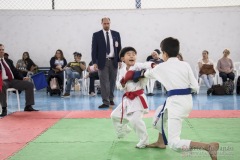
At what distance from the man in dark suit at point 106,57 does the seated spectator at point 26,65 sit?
16.6 feet

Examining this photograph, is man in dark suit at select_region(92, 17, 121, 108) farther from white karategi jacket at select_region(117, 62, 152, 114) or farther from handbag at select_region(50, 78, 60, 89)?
handbag at select_region(50, 78, 60, 89)

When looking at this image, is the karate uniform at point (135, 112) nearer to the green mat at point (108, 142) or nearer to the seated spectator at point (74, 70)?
the green mat at point (108, 142)

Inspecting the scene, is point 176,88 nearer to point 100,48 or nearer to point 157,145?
point 157,145

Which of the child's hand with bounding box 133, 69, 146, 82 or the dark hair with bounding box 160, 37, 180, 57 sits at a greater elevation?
the dark hair with bounding box 160, 37, 180, 57

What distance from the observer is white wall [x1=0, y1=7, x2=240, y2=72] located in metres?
12.2

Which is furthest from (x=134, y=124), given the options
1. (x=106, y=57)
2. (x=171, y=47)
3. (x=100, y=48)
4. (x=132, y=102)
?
(x=100, y=48)

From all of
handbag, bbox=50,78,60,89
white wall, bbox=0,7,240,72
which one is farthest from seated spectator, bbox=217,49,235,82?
handbag, bbox=50,78,60,89

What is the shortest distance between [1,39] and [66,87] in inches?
Answer: 159

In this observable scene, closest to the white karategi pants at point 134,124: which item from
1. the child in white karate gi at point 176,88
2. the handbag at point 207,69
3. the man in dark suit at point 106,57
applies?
the child in white karate gi at point 176,88

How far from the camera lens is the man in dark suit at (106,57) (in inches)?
290

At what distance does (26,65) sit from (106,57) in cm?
549

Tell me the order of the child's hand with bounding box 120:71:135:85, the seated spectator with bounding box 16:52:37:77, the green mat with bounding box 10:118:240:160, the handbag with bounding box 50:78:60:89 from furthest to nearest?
the seated spectator with bounding box 16:52:37:77 < the handbag with bounding box 50:78:60:89 < the child's hand with bounding box 120:71:135:85 < the green mat with bounding box 10:118:240:160

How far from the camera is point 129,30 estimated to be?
40.9ft

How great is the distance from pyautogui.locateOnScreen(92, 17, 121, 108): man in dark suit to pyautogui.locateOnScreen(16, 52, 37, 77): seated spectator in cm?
507
